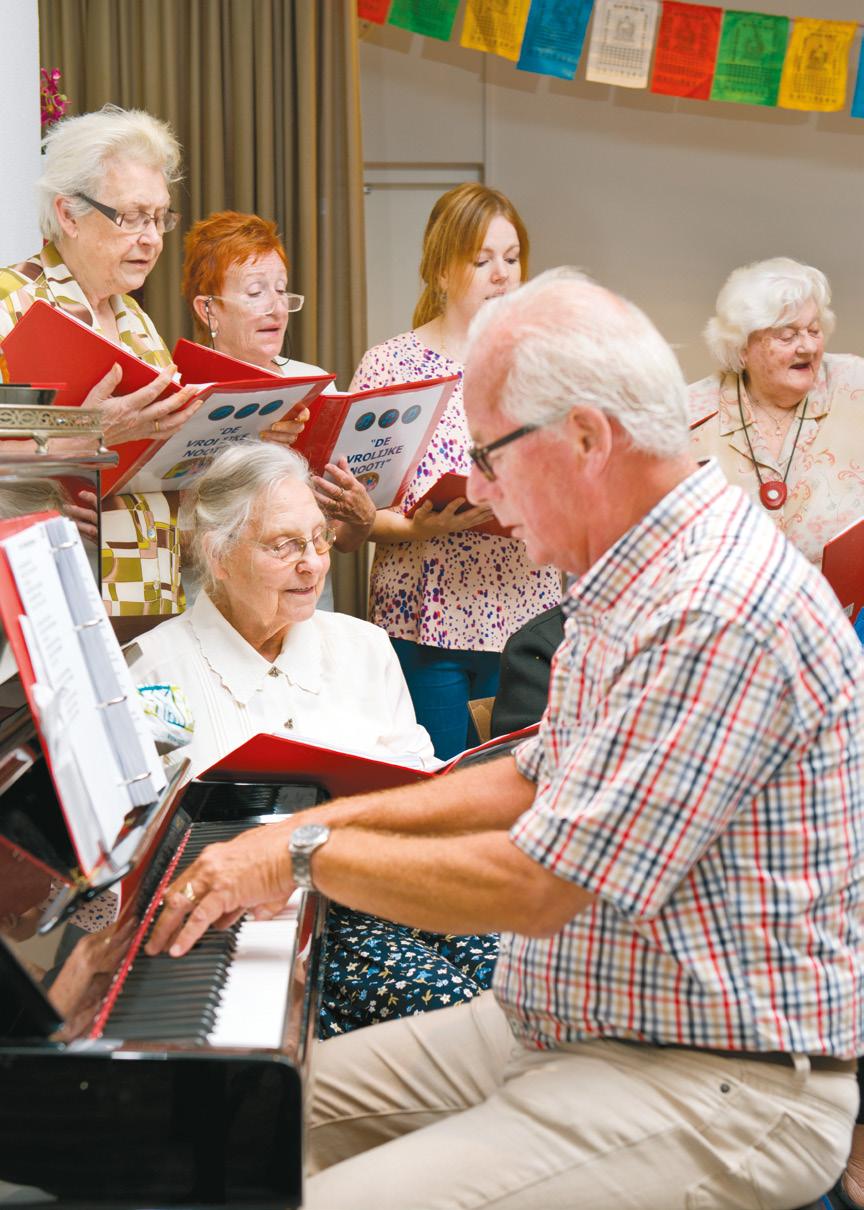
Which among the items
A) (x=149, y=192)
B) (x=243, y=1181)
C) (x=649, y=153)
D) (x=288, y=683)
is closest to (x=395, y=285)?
(x=649, y=153)

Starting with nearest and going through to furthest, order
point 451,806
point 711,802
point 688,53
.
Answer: point 711,802 < point 451,806 < point 688,53

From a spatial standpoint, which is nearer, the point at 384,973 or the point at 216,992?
the point at 216,992

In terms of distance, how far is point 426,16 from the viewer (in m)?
4.58

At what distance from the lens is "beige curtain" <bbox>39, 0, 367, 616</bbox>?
4266mm

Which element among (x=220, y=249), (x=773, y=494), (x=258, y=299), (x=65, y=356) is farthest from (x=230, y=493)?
(x=773, y=494)

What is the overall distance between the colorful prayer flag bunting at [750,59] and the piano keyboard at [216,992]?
13.5 feet

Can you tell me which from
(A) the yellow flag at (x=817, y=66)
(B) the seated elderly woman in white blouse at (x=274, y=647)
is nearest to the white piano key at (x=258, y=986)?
(B) the seated elderly woman in white blouse at (x=274, y=647)

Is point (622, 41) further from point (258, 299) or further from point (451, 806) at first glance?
point (451, 806)

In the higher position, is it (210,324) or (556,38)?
(556,38)

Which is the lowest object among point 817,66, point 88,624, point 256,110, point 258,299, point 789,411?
point 789,411

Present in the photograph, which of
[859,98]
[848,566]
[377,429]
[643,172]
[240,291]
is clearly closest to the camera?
[377,429]

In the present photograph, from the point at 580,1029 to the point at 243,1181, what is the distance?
360 mm

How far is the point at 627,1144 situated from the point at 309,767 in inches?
28.8

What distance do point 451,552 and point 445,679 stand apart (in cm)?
30
